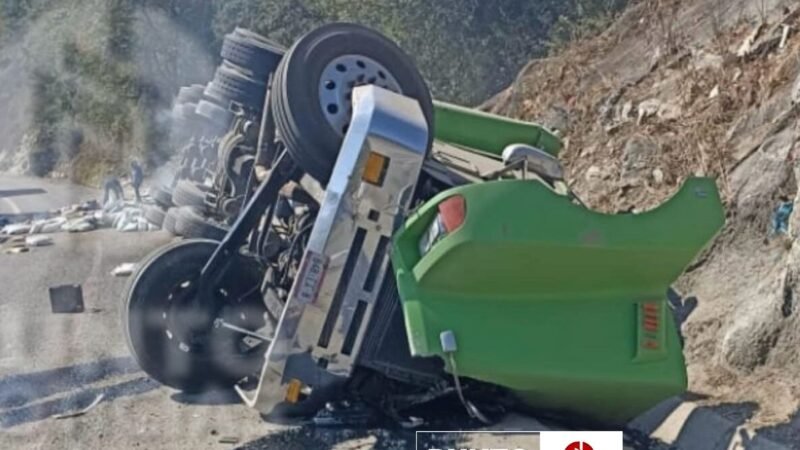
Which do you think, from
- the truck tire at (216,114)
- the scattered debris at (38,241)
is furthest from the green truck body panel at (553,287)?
the scattered debris at (38,241)

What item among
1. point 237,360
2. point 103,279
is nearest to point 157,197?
point 103,279

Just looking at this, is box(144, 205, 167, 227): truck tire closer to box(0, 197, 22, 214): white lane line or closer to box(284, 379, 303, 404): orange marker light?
box(284, 379, 303, 404): orange marker light

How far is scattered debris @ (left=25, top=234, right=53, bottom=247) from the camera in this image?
1867cm

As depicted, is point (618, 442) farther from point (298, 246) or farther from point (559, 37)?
point (559, 37)

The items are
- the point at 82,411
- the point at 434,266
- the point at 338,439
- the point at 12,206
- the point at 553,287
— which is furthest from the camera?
the point at 12,206

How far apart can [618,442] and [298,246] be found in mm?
1834

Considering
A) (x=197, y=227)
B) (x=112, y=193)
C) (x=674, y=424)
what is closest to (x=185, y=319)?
(x=197, y=227)

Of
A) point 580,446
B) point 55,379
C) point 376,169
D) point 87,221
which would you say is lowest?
point 580,446

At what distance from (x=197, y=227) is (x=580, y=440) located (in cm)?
300

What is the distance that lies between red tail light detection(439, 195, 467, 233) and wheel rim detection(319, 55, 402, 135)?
941 millimetres

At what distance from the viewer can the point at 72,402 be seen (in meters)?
6.89

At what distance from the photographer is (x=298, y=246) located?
595cm

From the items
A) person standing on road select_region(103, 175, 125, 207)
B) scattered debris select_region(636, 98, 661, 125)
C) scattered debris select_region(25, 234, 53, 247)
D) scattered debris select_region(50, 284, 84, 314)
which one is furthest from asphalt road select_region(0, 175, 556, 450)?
person standing on road select_region(103, 175, 125, 207)

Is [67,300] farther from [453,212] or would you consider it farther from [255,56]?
[453,212]
